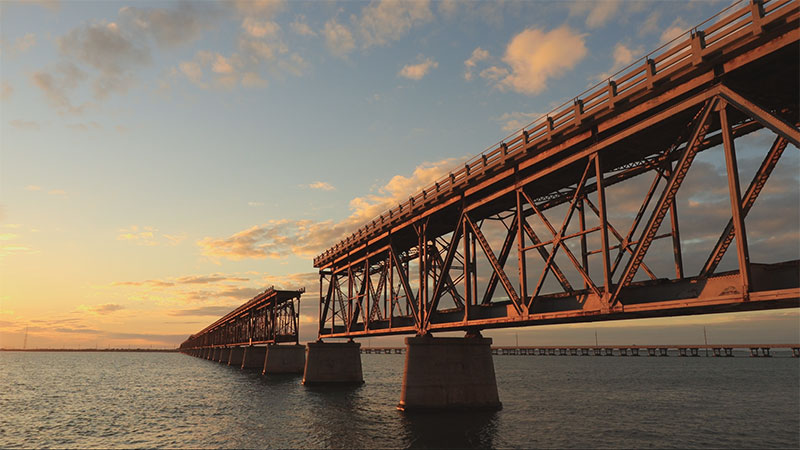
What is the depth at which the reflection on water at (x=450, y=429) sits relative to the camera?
89.6 feet

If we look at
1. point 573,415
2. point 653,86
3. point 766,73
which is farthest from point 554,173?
point 573,415

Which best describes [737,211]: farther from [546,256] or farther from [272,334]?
[272,334]

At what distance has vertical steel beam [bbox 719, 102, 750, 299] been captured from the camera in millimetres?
15602

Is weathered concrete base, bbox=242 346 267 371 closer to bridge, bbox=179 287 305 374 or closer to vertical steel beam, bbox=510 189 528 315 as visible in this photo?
bridge, bbox=179 287 305 374

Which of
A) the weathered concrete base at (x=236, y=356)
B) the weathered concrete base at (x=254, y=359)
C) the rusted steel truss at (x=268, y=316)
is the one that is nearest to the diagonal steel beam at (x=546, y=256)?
the rusted steel truss at (x=268, y=316)

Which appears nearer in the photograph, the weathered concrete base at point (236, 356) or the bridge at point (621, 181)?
the bridge at point (621, 181)

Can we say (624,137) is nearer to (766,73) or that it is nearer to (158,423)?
(766,73)

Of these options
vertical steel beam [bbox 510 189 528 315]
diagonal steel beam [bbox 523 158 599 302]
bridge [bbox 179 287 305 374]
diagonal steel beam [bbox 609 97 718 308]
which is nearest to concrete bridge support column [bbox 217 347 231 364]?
bridge [bbox 179 287 305 374]

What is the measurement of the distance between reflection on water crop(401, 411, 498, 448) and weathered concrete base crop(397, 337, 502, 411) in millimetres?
725

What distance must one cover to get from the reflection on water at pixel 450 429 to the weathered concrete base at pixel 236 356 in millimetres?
103086

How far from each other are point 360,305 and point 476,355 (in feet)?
64.9

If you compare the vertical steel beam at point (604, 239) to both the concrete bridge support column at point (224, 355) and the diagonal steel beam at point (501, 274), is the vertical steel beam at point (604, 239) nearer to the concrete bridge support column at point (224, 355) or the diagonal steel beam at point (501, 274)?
the diagonal steel beam at point (501, 274)

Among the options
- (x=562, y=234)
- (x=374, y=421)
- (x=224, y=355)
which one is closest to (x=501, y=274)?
(x=562, y=234)

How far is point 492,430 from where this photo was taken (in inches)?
1218
